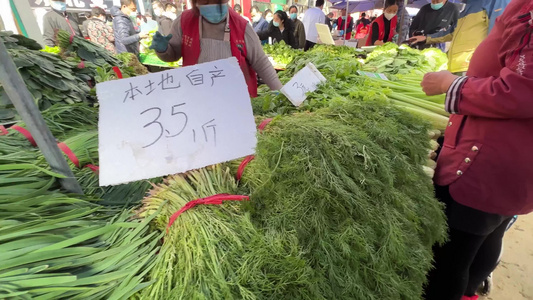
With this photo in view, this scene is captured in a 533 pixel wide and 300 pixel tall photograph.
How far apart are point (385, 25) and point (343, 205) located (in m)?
5.89

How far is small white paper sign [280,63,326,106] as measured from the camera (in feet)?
5.08

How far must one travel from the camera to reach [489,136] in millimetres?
1212

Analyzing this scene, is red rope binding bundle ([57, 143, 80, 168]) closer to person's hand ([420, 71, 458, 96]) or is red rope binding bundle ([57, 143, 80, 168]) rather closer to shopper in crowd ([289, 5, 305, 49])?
person's hand ([420, 71, 458, 96])

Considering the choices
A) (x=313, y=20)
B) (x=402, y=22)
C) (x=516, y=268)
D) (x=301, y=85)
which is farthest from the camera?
(x=313, y=20)

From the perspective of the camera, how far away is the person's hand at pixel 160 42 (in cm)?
194

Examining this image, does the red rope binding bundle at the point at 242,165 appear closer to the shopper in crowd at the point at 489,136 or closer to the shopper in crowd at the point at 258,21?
the shopper in crowd at the point at 489,136

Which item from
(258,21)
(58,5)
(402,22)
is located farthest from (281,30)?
(58,5)

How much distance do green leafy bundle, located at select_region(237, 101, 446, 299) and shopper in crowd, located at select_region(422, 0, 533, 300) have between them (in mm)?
475

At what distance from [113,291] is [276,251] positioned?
45 cm

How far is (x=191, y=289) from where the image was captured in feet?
2.21

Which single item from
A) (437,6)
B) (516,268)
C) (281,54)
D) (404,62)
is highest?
(437,6)

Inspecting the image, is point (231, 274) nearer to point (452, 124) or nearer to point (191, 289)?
point (191, 289)

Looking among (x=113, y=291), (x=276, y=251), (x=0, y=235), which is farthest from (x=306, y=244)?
(x=0, y=235)

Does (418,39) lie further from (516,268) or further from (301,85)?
(301,85)
